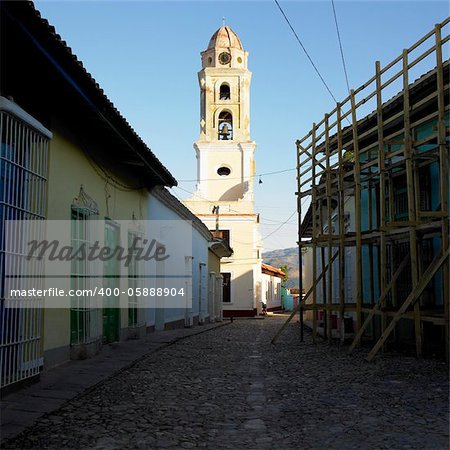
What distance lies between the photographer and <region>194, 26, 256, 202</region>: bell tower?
3372 cm

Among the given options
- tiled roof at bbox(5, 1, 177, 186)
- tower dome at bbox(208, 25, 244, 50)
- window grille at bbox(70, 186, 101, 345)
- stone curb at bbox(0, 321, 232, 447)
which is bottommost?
stone curb at bbox(0, 321, 232, 447)

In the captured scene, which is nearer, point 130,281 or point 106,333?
point 106,333

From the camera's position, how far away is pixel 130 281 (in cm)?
1160

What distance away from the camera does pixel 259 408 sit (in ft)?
17.8

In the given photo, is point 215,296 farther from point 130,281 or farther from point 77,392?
point 77,392

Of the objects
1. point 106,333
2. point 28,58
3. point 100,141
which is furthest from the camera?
point 106,333

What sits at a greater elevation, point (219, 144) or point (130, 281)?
point (219, 144)

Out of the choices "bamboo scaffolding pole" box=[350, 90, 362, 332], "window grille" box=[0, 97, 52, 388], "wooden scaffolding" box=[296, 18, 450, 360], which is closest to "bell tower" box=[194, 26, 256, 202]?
"wooden scaffolding" box=[296, 18, 450, 360]

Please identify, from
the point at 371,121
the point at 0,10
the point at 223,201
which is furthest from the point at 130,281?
the point at 223,201

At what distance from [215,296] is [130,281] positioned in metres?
15.1

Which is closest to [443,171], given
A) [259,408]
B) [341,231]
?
[341,231]

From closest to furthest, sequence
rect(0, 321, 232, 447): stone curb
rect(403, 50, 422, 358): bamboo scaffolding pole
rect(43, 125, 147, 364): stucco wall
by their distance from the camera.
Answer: rect(0, 321, 232, 447): stone curb, rect(43, 125, 147, 364): stucco wall, rect(403, 50, 422, 358): bamboo scaffolding pole

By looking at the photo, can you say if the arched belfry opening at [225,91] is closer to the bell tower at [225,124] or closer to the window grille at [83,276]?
the bell tower at [225,124]

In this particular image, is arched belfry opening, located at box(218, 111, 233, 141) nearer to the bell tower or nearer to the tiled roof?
the bell tower
